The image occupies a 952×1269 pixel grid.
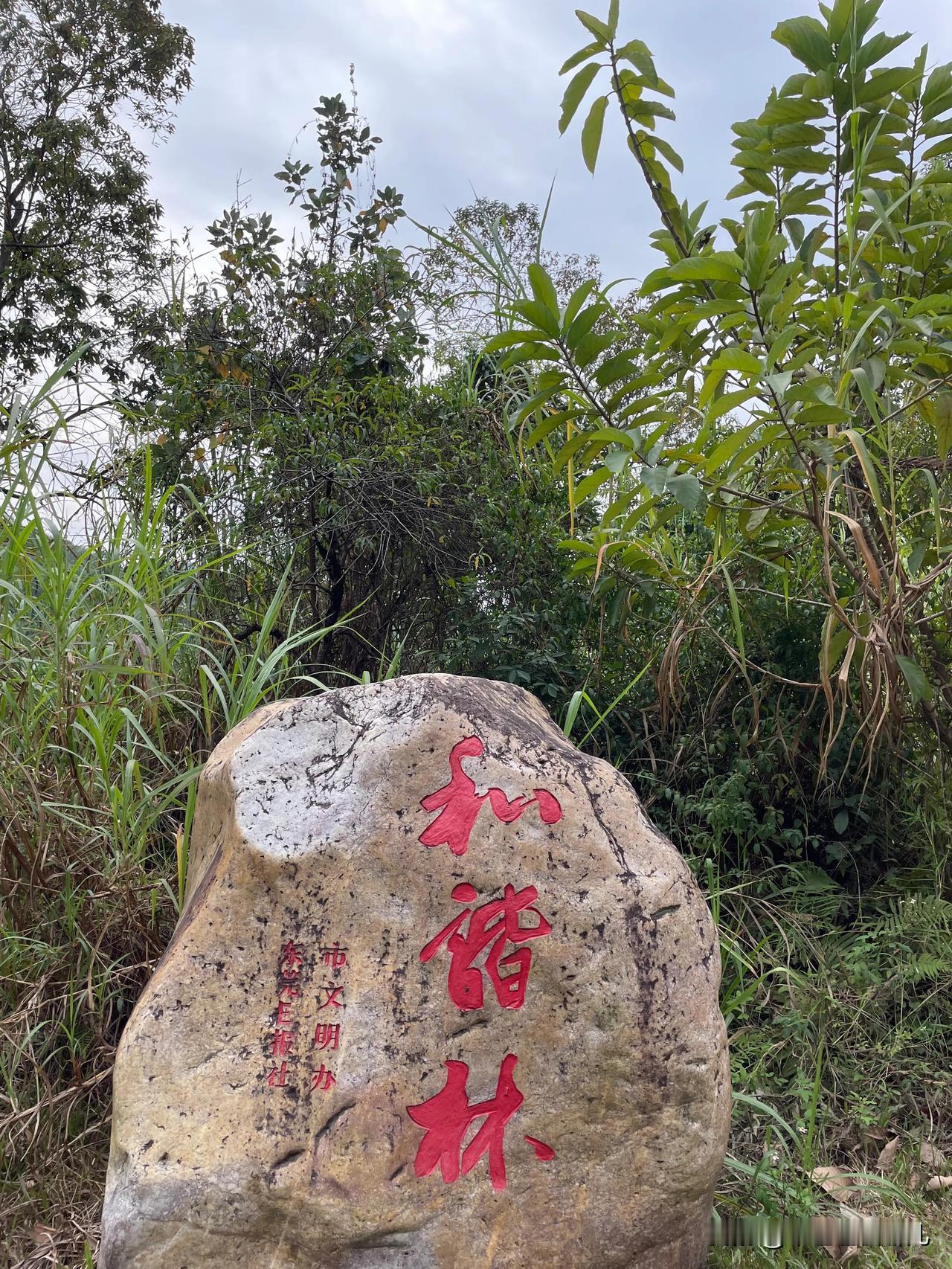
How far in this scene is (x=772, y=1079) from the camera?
2424 mm

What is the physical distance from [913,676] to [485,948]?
4.26 ft

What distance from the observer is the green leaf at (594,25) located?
233 centimetres

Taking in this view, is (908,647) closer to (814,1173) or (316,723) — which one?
(814,1173)

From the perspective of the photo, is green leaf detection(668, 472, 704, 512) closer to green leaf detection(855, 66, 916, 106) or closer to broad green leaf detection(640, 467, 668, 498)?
broad green leaf detection(640, 467, 668, 498)

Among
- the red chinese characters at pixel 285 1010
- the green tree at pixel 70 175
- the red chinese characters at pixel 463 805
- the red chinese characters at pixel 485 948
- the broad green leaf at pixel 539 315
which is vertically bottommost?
the red chinese characters at pixel 285 1010

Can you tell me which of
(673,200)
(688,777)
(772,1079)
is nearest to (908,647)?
(688,777)

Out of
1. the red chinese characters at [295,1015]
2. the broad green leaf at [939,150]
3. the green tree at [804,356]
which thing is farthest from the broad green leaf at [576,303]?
the red chinese characters at [295,1015]

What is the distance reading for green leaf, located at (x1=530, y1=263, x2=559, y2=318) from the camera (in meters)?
2.15

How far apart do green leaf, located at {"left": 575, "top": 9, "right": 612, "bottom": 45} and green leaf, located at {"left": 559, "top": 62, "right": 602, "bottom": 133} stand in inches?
2.6

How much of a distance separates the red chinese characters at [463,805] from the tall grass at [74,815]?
2.79 feet

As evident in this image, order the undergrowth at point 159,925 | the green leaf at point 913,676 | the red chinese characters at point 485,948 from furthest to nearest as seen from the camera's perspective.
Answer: the green leaf at point 913,676 < the undergrowth at point 159,925 < the red chinese characters at point 485,948

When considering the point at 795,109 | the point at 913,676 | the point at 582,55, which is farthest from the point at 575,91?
the point at 913,676

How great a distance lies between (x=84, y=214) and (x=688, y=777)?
810 centimetres

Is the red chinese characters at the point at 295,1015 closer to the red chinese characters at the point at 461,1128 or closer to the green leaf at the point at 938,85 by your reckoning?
the red chinese characters at the point at 461,1128
